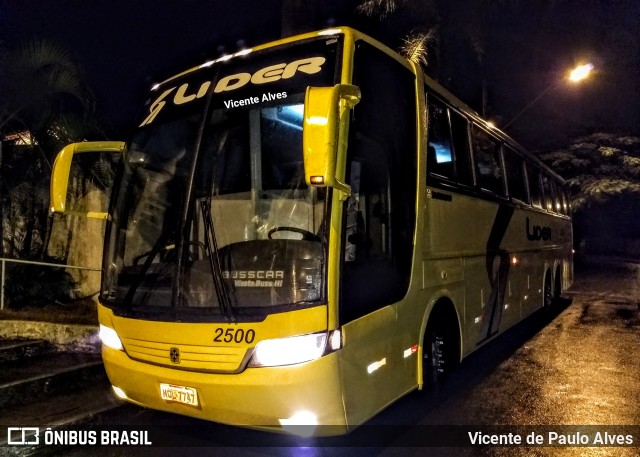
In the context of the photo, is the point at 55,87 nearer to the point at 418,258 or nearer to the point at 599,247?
the point at 418,258

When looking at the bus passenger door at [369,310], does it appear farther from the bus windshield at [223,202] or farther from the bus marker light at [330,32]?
the bus marker light at [330,32]

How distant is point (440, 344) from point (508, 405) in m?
0.96

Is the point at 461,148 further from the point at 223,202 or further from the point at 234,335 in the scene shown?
the point at 234,335

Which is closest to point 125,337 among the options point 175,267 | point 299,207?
point 175,267

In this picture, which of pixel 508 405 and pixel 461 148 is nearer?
pixel 508 405

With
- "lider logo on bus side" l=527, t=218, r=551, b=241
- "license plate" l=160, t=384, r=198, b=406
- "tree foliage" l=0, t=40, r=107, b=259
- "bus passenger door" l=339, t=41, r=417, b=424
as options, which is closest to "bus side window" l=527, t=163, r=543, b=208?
"lider logo on bus side" l=527, t=218, r=551, b=241

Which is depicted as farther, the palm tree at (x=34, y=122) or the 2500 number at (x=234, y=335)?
the palm tree at (x=34, y=122)

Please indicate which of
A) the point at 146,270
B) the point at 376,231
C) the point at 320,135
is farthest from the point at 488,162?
the point at 146,270

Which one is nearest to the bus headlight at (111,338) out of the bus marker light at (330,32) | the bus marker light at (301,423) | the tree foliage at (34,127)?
the bus marker light at (301,423)

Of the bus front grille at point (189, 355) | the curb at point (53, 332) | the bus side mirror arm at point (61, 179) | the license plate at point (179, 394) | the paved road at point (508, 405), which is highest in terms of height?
the bus side mirror arm at point (61, 179)

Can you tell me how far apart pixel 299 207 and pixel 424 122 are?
1.87 meters

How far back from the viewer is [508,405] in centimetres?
534

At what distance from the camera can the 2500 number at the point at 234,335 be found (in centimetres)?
346

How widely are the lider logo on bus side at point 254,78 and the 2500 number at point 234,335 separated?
1.92 metres
